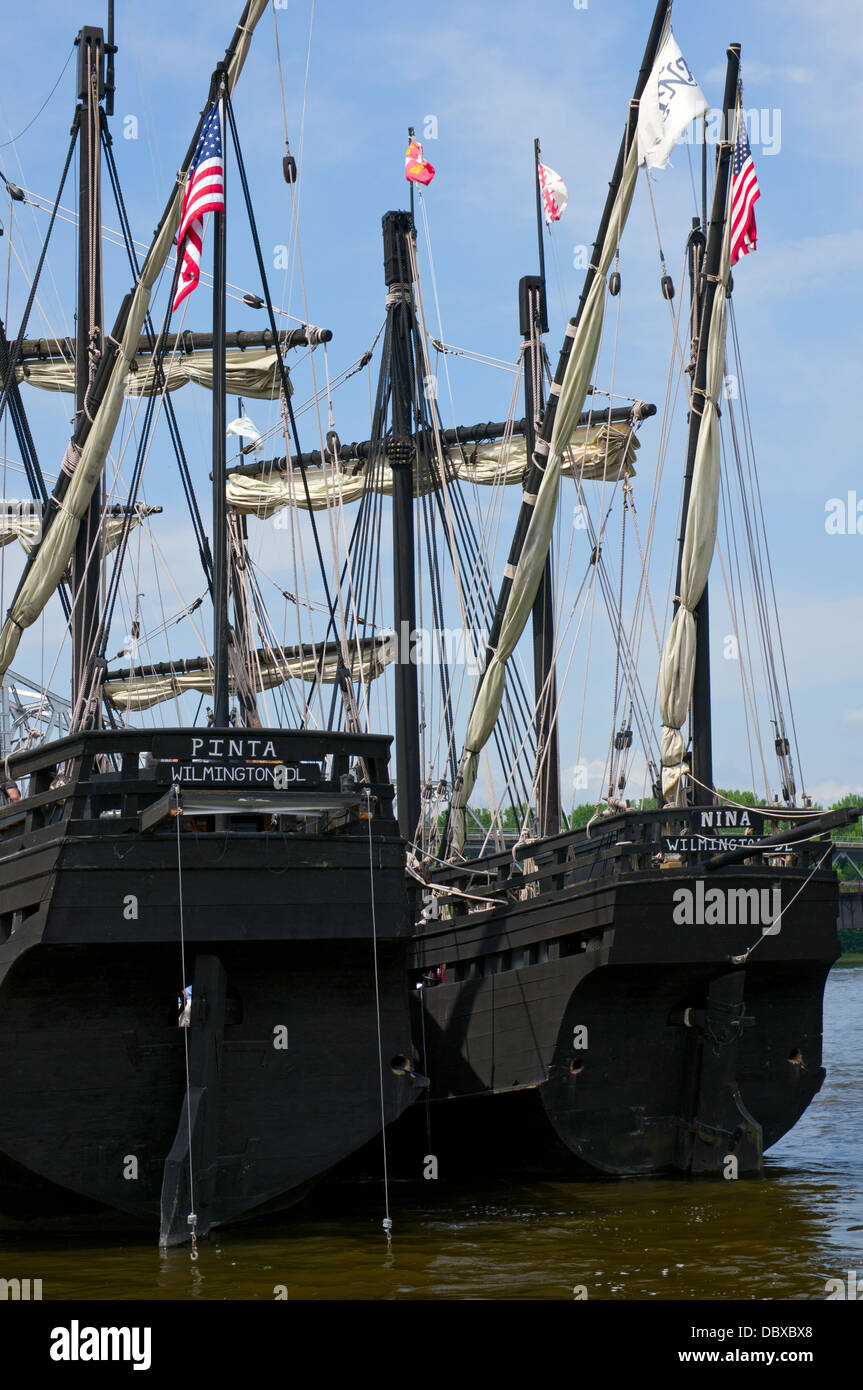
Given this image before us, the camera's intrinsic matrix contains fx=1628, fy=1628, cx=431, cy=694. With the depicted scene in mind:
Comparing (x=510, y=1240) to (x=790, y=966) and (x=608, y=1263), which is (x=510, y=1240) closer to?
(x=608, y=1263)

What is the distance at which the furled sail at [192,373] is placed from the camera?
3441 cm

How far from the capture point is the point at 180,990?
628 inches

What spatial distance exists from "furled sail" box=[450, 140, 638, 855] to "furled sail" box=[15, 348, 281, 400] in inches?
337

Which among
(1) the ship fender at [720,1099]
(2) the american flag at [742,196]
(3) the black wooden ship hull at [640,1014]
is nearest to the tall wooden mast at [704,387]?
(2) the american flag at [742,196]

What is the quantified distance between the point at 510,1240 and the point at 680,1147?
493 centimetres

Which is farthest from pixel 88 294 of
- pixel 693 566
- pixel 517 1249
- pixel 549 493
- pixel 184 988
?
pixel 517 1249

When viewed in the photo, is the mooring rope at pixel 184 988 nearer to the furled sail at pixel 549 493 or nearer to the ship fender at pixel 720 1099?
the ship fender at pixel 720 1099

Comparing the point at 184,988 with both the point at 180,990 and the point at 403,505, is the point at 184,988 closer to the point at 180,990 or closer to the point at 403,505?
the point at 180,990

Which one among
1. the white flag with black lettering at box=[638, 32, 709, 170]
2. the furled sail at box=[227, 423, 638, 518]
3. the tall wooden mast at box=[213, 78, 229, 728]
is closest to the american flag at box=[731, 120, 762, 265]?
the white flag with black lettering at box=[638, 32, 709, 170]

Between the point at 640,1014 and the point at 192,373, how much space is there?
835 inches

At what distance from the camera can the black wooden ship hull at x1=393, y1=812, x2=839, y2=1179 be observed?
19266mm

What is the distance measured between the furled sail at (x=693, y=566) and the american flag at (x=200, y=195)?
7985 mm

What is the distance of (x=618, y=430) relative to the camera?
125 ft
